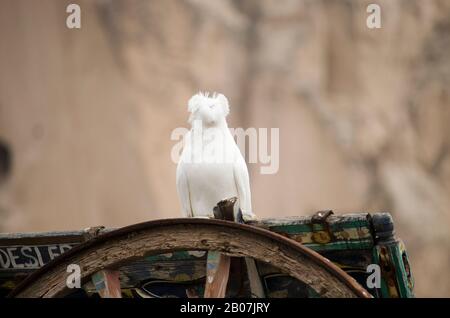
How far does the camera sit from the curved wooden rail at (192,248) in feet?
7.52

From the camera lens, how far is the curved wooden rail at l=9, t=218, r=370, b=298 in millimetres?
2293

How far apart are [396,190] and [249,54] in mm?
2116

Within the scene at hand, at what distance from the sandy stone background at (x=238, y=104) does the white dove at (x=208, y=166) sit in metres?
5.39

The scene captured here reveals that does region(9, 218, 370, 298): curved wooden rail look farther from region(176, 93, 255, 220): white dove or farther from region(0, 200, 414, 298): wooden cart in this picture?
region(176, 93, 255, 220): white dove

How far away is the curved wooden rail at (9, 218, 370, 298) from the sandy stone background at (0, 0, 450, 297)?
20.9 ft

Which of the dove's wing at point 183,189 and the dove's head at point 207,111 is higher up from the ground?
the dove's head at point 207,111

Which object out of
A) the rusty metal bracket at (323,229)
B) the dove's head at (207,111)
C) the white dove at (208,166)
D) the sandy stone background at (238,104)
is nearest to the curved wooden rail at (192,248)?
the rusty metal bracket at (323,229)

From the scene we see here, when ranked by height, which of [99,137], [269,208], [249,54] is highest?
[249,54]

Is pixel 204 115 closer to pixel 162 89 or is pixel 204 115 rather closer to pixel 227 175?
pixel 227 175

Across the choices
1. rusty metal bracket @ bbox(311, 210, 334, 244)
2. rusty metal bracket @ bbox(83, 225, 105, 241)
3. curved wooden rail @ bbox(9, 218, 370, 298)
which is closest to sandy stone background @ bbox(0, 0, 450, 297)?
rusty metal bracket @ bbox(83, 225, 105, 241)

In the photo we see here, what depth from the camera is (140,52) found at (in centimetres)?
905

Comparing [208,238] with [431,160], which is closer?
[208,238]

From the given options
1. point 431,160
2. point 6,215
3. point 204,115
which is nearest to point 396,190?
point 431,160

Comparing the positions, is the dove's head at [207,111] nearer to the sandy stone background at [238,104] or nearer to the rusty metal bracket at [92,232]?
the rusty metal bracket at [92,232]
